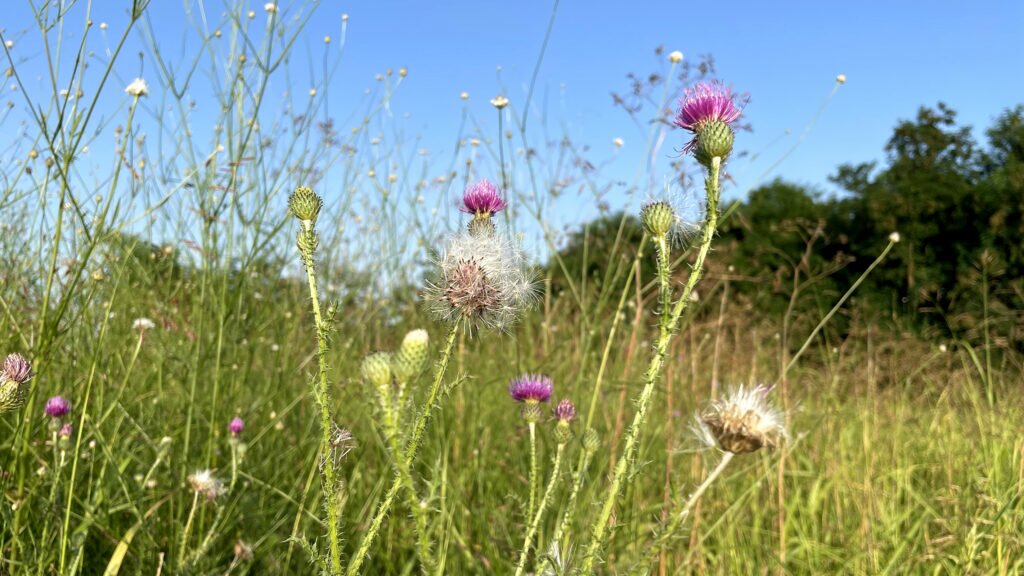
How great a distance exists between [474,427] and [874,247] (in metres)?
8.71

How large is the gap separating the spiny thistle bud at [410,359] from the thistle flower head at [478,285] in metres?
0.14

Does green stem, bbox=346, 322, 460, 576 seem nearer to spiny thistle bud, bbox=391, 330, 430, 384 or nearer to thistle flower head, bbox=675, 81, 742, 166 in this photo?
spiny thistle bud, bbox=391, 330, 430, 384

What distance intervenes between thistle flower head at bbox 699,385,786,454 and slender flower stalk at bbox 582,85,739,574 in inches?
8.8

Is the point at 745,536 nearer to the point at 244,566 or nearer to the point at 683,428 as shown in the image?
the point at 683,428

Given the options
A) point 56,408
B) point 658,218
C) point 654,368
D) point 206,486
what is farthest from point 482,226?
point 56,408

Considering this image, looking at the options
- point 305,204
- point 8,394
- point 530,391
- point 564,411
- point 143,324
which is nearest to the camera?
point 305,204

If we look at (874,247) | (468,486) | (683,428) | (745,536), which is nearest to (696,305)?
(683,428)

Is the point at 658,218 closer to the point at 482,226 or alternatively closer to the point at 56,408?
the point at 482,226

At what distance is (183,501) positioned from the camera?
193 cm

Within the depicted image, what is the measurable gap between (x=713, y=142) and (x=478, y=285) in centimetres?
37

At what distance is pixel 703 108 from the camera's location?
1063mm

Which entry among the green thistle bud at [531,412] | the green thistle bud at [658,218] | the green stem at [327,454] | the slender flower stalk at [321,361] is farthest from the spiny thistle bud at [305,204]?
the green thistle bud at [531,412]

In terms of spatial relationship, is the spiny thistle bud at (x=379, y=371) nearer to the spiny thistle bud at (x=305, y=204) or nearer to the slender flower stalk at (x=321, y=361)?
the slender flower stalk at (x=321, y=361)

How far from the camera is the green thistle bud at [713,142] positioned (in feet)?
3.21
